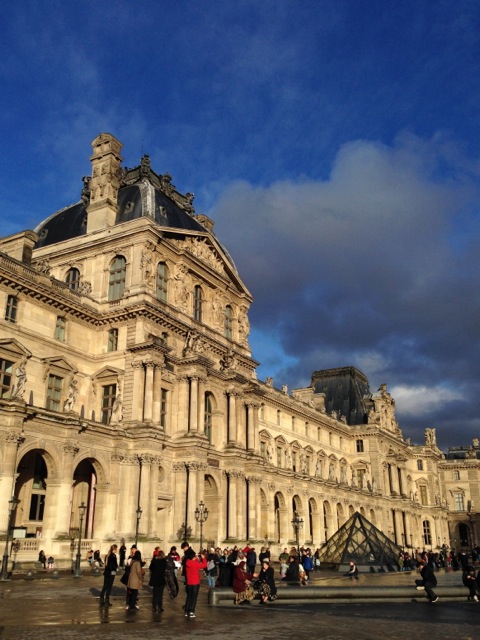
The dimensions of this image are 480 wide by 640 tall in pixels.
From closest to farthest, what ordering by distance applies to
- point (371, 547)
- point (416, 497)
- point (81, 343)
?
point (81, 343), point (371, 547), point (416, 497)

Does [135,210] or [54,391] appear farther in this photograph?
[135,210]

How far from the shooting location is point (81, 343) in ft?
147

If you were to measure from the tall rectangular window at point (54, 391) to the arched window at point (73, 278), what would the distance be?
10207mm

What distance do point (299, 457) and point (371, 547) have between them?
24.1 metres

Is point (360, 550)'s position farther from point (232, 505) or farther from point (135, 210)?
point (135, 210)

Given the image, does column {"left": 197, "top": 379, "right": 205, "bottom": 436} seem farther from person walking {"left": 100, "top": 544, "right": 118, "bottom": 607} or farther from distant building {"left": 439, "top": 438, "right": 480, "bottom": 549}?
distant building {"left": 439, "top": 438, "right": 480, "bottom": 549}

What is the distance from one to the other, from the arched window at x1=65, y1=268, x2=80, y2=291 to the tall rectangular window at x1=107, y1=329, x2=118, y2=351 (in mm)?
6083

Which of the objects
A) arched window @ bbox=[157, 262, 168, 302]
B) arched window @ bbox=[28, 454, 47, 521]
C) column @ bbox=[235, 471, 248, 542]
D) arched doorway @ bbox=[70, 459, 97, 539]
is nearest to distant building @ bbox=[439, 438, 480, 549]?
column @ bbox=[235, 471, 248, 542]

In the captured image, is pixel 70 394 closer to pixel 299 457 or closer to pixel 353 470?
pixel 299 457

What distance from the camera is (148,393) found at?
4259 cm

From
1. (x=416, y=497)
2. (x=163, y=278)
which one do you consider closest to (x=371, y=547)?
(x=163, y=278)

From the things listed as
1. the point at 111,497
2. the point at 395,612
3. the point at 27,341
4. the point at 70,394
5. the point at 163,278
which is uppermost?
the point at 163,278

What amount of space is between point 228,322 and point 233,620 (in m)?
42.1

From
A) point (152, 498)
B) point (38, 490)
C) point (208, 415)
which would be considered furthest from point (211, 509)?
point (38, 490)
